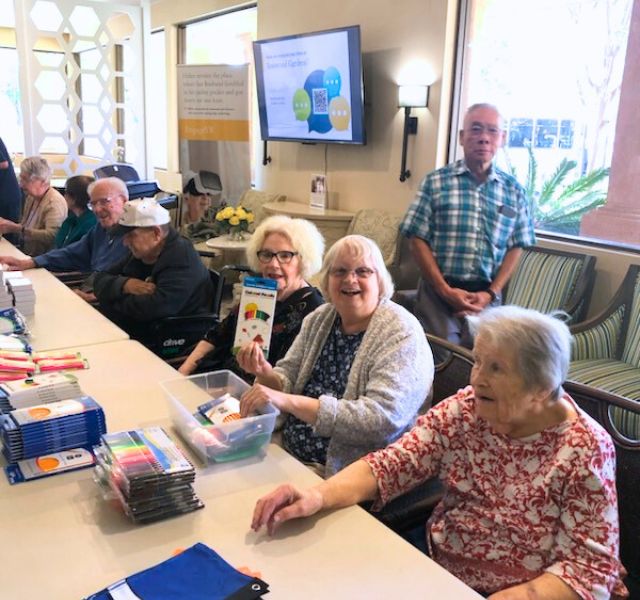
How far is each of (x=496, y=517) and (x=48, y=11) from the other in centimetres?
1025

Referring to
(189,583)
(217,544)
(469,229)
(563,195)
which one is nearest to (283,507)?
(217,544)

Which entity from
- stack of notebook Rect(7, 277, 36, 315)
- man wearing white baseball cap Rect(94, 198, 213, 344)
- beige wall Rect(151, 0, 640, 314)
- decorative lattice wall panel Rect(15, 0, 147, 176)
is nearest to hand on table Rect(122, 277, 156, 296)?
man wearing white baseball cap Rect(94, 198, 213, 344)

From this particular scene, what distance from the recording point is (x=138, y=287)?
117 inches

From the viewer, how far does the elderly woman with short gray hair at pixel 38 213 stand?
4.88 meters

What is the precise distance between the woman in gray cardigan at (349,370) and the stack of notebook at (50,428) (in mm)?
348

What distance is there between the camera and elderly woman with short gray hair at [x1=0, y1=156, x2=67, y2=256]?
16.0 ft

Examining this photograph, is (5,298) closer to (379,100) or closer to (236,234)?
(236,234)

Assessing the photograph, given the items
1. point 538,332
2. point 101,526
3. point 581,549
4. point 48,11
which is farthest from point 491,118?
point 48,11

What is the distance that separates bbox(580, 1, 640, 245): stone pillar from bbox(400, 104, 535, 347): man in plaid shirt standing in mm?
548

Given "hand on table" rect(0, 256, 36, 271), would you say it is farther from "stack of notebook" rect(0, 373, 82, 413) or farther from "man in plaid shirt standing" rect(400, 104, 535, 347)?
"stack of notebook" rect(0, 373, 82, 413)

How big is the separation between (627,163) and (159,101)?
21.1 feet

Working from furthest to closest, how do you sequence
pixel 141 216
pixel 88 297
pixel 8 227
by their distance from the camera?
pixel 8 227, pixel 88 297, pixel 141 216

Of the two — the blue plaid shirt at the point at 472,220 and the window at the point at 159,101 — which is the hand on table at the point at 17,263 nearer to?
the blue plaid shirt at the point at 472,220

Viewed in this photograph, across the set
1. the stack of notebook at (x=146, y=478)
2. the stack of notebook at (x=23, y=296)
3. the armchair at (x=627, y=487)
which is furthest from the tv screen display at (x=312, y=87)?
the stack of notebook at (x=146, y=478)
